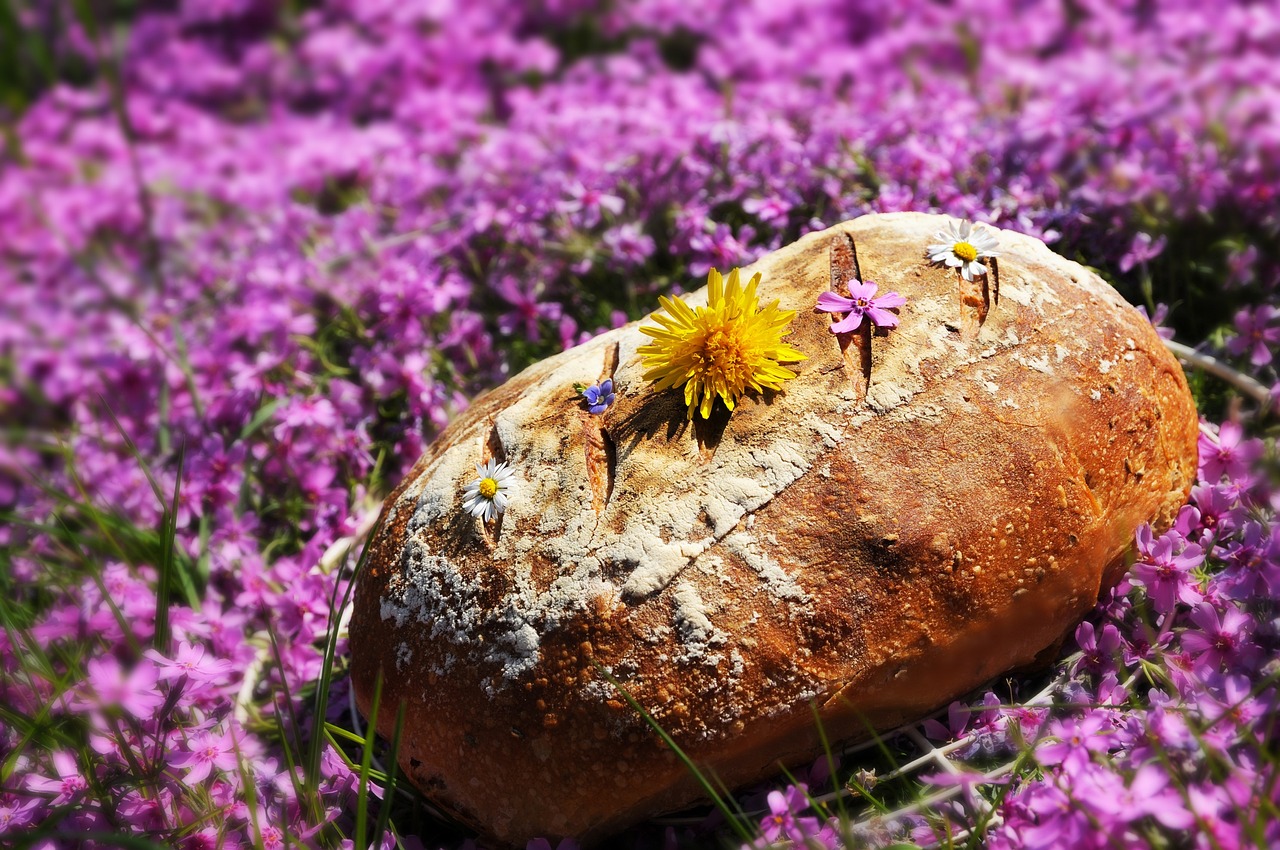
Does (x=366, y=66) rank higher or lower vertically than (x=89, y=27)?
lower

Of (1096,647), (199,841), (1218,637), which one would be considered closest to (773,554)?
(1096,647)

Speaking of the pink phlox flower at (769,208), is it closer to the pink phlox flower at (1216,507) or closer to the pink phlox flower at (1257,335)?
the pink phlox flower at (1257,335)

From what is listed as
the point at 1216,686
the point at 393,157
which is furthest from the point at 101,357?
the point at 1216,686

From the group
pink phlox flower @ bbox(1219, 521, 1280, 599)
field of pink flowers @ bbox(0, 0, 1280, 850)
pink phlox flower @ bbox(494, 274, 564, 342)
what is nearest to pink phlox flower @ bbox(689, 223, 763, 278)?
field of pink flowers @ bbox(0, 0, 1280, 850)

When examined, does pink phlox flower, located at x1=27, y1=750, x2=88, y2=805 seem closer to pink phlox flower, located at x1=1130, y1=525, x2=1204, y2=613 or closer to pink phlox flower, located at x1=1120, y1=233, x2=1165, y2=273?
pink phlox flower, located at x1=1130, y1=525, x2=1204, y2=613

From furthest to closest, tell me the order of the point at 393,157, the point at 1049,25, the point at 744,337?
1. the point at 1049,25
2. the point at 393,157
3. the point at 744,337

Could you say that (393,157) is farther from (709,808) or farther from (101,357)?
(709,808)

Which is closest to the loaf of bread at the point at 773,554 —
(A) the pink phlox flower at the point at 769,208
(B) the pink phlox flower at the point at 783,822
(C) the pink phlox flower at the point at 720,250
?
(B) the pink phlox flower at the point at 783,822
